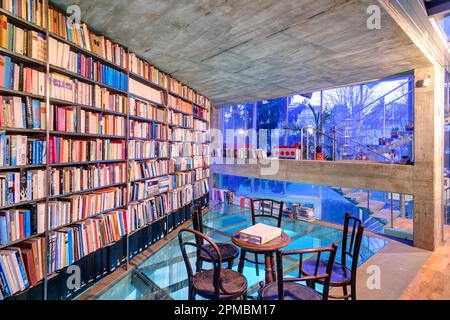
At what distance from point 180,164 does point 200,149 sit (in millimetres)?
1077

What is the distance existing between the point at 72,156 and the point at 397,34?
12.5 feet

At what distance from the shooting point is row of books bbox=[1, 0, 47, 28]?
6.63 ft

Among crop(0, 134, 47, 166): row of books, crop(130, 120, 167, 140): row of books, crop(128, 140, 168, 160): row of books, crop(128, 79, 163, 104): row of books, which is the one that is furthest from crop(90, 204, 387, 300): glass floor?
crop(128, 79, 163, 104): row of books

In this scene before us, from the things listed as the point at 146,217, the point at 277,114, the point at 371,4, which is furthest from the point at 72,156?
the point at 277,114

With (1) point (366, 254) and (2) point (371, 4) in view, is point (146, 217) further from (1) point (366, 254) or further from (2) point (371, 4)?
(2) point (371, 4)

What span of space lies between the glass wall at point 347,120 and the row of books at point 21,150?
17.2ft

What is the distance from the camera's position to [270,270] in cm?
237

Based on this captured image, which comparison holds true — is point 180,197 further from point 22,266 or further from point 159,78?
point 22,266

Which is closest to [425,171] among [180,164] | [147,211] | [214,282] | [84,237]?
[214,282]

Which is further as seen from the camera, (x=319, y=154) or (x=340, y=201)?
(x=340, y=201)

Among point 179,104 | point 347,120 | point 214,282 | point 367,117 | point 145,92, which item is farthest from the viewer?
point 347,120

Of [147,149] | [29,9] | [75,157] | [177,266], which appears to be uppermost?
[29,9]

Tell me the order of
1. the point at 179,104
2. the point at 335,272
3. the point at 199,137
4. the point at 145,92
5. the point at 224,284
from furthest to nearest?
the point at 199,137 → the point at 179,104 → the point at 145,92 → the point at 335,272 → the point at 224,284

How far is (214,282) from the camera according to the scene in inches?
69.2
